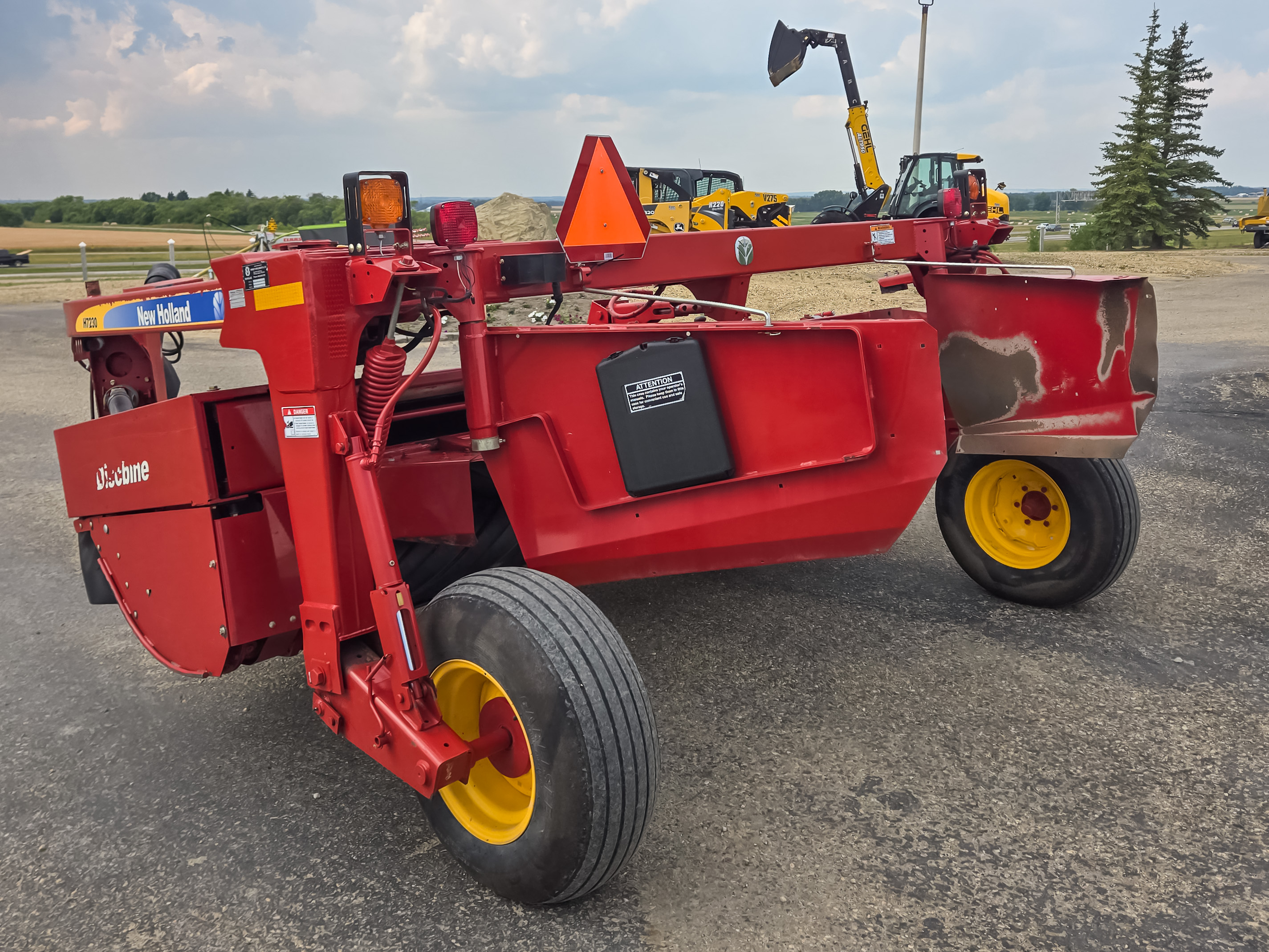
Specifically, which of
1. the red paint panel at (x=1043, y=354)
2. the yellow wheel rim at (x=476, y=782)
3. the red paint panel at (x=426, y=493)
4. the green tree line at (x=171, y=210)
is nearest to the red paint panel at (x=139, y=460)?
the red paint panel at (x=426, y=493)

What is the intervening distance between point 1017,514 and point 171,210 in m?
36.3

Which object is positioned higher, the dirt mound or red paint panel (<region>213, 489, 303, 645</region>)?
the dirt mound

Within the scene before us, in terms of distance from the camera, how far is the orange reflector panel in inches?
99.5

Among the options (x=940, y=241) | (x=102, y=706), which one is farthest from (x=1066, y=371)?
(x=102, y=706)

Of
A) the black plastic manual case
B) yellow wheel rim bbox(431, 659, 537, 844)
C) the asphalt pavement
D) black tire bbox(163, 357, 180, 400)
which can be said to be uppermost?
the black plastic manual case

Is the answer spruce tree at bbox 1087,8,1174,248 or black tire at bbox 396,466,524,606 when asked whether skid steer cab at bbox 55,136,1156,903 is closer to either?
black tire at bbox 396,466,524,606

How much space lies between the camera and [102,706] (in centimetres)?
351

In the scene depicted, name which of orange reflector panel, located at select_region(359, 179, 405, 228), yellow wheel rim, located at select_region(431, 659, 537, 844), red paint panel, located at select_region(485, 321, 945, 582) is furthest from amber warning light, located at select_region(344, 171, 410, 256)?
yellow wheel rim, located at select_region(431, 659, 537, 844)

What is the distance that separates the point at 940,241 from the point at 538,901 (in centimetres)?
292

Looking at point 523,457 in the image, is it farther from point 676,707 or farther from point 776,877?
point 776,877

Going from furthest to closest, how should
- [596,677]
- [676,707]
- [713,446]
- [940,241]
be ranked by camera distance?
[940,241] < [676,707] < [713,446] < [596,677]

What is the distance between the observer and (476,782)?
2518 millimetres

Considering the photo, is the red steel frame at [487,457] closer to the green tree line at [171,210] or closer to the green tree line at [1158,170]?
the green tree line at [171,210]

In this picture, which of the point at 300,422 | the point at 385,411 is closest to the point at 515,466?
the point at 385,411
